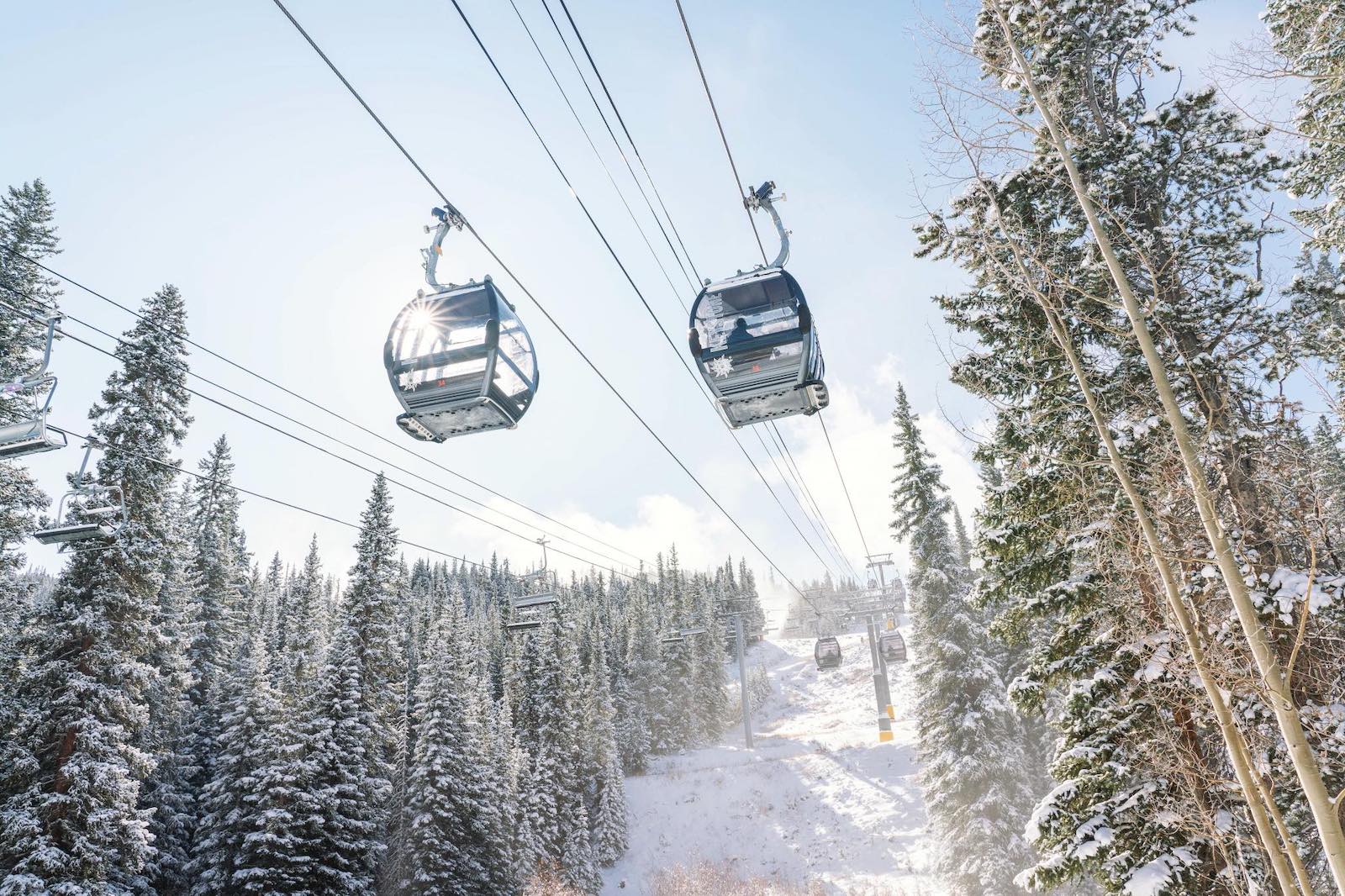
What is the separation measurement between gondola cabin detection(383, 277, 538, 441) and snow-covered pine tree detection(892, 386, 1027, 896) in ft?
66.0

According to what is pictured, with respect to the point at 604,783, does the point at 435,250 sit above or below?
above

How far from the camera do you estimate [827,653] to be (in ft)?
169

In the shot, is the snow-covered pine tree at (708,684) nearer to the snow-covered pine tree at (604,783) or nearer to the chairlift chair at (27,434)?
the snow-covered pine tree at (604,783)

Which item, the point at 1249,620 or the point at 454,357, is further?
the point at 454,357

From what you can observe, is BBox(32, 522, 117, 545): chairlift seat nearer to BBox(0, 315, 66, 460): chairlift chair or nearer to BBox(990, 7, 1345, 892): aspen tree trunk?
BBox(0, 315, 66, 460): chairlift chair

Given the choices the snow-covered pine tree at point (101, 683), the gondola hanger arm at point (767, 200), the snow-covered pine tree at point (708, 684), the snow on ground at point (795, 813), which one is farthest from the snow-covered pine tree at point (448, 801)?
the snow-covered pine tree at point (708, 684)

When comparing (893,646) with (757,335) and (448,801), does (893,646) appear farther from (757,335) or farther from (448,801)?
(757,335)

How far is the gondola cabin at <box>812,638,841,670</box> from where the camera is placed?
50.7 metres

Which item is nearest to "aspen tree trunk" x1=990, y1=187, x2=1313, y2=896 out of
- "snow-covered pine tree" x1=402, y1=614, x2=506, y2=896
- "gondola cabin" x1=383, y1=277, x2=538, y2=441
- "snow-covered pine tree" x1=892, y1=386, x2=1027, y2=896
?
"gondola cabin" x1=383, y1=277, x2=538, y2=441

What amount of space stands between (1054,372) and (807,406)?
3.93 m

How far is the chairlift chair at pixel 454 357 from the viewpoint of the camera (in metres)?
11.3

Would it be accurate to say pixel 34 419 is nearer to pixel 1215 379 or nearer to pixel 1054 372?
pixel 1054 372

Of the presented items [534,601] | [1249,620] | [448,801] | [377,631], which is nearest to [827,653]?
[534,601]

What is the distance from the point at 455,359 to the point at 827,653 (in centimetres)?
4603
